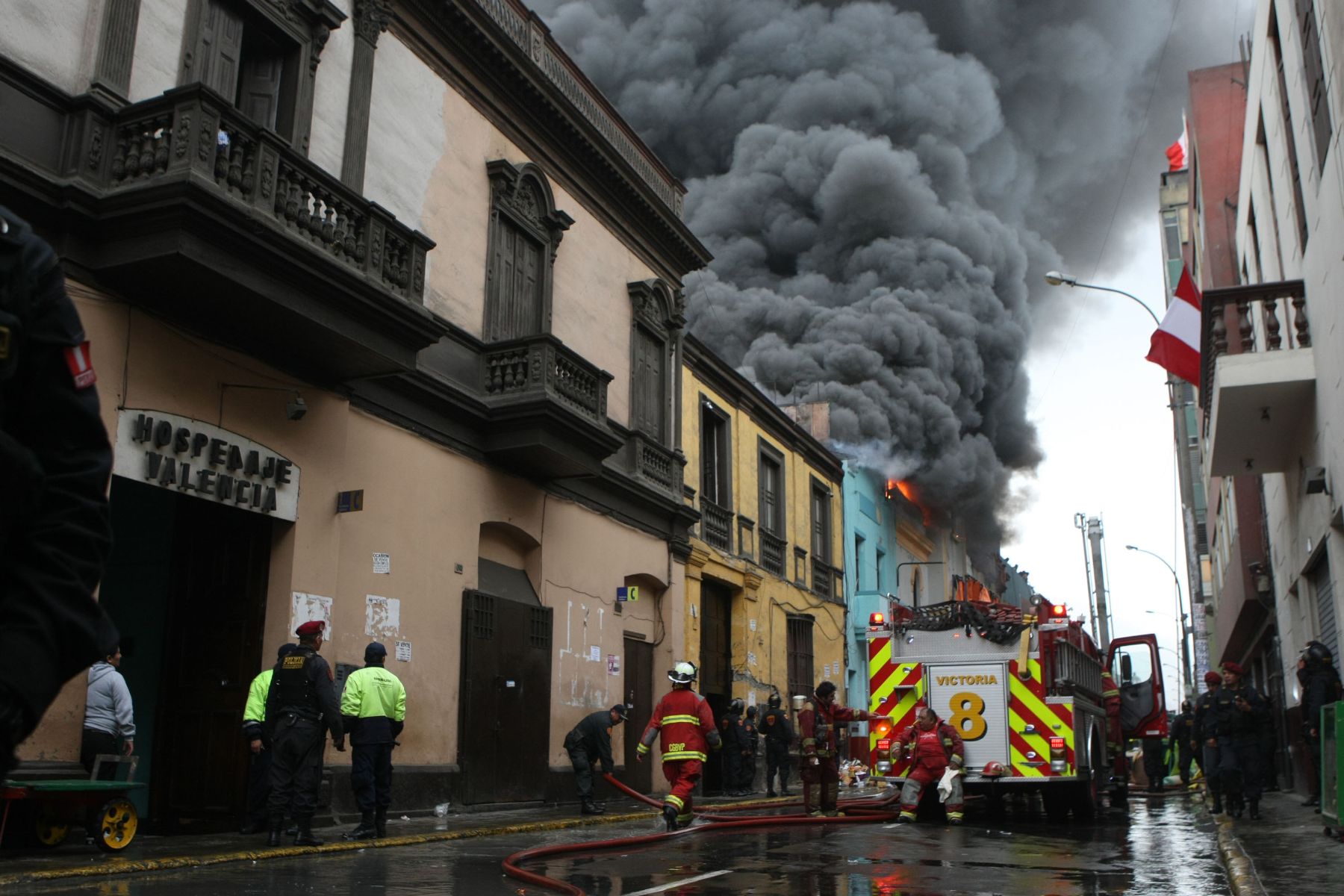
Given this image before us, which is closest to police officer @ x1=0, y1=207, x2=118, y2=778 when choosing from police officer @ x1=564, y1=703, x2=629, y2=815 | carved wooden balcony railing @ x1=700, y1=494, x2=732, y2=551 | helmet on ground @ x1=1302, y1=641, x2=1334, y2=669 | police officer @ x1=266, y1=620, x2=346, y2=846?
police officer @ x1=266, y1=620, x2=346, y2=846

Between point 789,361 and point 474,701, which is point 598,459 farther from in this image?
point 789,361

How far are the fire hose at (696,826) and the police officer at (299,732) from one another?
1842mm

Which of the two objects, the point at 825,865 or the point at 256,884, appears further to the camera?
the point at 825,865

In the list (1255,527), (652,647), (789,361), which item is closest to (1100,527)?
(789,361)

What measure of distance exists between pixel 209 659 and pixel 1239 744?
37.1ft

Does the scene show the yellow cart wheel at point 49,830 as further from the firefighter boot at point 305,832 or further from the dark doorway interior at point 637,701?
the dark doorway interior at point 637,701

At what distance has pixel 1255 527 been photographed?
854 inches

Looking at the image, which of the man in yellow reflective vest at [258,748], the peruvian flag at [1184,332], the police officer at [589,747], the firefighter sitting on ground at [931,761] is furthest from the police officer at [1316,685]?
the man in yellow reflective vest at [258,748]

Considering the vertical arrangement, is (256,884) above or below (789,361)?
below

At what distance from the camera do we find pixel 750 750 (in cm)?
2119

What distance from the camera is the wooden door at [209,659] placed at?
38.4 feet

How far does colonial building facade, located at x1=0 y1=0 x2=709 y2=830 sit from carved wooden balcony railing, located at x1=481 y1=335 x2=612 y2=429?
0.05 metres

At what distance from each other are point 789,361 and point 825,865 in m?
27.6

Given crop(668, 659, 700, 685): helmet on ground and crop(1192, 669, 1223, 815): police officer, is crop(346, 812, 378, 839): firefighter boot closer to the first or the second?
crop(668, 659, 700, 685): helmet on ground
